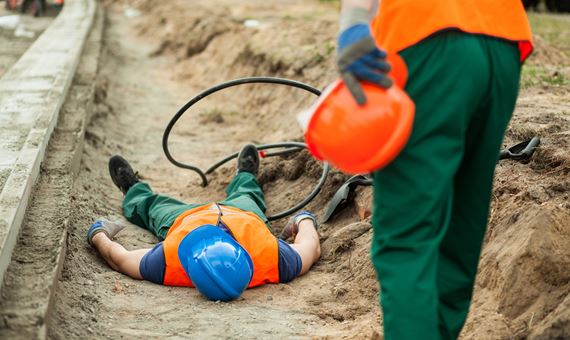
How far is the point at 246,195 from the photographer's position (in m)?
5.34

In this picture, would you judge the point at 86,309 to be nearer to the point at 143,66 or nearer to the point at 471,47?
the point at 471,47

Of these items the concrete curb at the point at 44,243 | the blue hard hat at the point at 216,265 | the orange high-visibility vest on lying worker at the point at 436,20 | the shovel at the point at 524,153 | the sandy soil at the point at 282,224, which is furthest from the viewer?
the shovel at the point at 524,153

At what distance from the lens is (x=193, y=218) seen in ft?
14.9

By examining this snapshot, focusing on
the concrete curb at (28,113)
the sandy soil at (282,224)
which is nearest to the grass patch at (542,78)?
the sandy soil at (282,224)

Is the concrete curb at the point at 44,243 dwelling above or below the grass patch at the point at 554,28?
above

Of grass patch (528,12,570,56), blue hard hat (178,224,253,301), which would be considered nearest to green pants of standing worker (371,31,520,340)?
blue hard hat (178,224,253,301)

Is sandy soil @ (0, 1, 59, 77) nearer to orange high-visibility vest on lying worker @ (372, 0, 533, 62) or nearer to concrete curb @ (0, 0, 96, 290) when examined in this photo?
concrete curb @ (0, 0, 96, 290)

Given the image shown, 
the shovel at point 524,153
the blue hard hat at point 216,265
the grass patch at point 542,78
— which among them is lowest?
the grass patch at point 542,78

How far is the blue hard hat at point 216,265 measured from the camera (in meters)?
3.93

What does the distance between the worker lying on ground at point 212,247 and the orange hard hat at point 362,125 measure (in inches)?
63.2

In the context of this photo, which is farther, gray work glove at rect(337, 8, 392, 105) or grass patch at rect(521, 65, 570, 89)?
grass patch at rect(521, 65, 570, 89)

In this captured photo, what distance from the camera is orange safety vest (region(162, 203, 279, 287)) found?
4.23 m

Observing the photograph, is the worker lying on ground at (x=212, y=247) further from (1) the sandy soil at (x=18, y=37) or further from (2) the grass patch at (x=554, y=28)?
(1) the sandy soil at (x=18, y=37)

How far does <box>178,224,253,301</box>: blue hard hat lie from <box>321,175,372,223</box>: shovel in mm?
1087
